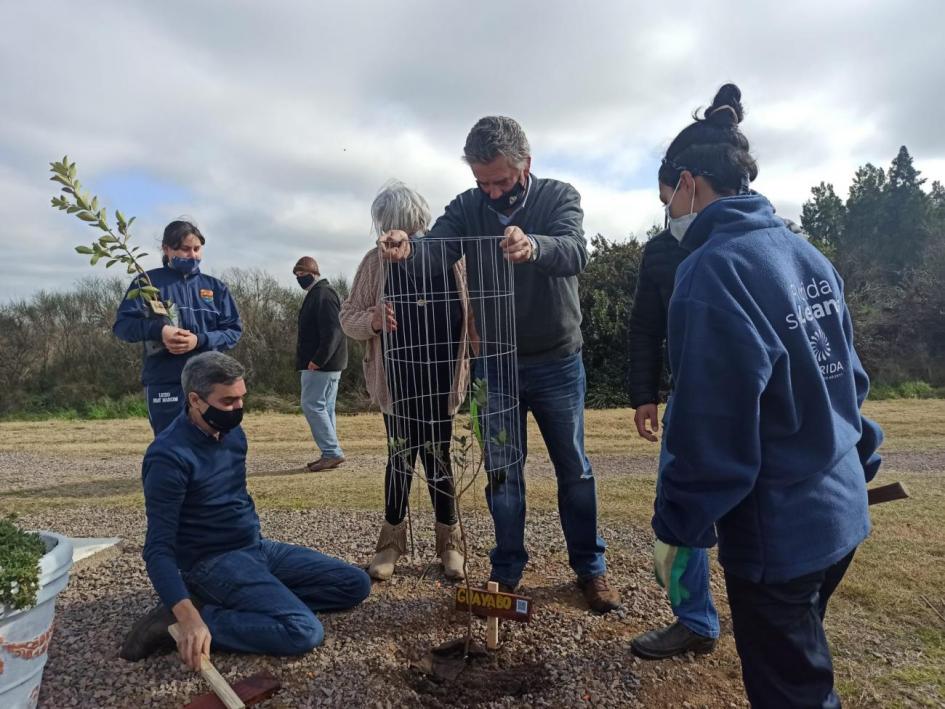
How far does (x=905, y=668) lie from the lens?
2768mm

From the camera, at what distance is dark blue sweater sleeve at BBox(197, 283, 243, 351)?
13.9ft

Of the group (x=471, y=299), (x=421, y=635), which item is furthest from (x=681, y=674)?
(x=471, y=299)

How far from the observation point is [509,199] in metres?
3.28

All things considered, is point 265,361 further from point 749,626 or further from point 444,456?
point 749,626

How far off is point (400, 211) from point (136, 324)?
1.90 metres

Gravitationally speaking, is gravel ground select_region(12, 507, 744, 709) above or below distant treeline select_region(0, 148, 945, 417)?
below

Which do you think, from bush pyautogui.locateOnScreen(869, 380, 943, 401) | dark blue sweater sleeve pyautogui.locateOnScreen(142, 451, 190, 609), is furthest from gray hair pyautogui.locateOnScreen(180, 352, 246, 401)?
bush pyautogui.locateOnScreen(869, 380, 943, 401)

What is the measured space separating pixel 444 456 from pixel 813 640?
219 cm

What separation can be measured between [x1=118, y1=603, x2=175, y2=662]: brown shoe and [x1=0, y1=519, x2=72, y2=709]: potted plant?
485 millimetres

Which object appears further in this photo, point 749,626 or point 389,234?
point 389,234

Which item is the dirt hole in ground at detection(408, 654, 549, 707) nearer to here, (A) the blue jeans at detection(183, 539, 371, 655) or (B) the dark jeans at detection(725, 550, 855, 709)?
(A) the blue jeans at detection(183, 539, 371, 655)

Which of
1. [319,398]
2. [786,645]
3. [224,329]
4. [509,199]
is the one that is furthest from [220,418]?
[319,398]

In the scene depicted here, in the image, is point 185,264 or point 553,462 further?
point 185,264

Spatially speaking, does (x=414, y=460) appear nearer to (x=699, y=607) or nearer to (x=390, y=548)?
(x=390, y=548)
